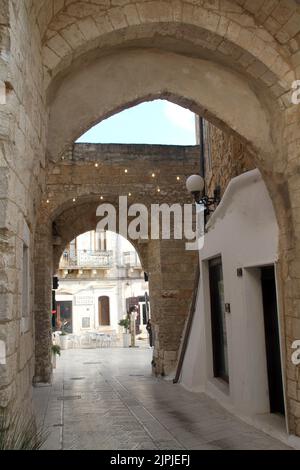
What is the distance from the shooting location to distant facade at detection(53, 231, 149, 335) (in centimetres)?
2378

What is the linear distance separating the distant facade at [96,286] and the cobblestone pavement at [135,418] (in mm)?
14951

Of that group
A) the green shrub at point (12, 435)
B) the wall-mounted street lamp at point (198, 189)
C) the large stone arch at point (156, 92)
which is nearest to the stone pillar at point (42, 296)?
the wall-mounted street lamp at point (198, 189)

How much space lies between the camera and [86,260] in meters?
24.1

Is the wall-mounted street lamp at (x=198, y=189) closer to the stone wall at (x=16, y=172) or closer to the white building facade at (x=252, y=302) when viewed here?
the white building facade at (x=252, y=302)

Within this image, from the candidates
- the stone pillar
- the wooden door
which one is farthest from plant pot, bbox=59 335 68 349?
the stone pillar

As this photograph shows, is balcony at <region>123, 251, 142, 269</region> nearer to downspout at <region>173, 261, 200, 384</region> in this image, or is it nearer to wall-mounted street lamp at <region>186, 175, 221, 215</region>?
downspout at <region>173, 261, 200, 384</region>

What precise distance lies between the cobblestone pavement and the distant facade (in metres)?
15.0

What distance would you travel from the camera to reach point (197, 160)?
9891 millimetres

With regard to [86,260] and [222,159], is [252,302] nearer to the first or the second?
[222,159]

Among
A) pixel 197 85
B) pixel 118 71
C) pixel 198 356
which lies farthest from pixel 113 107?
pixel 198 356

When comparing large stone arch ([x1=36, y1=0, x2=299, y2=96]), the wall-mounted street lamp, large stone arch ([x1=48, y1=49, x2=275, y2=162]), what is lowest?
the wall-mounted street lamp

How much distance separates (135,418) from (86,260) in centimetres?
1894

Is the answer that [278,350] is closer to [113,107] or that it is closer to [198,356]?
[198,356]

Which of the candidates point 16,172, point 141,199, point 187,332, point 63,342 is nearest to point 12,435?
point 16,172
